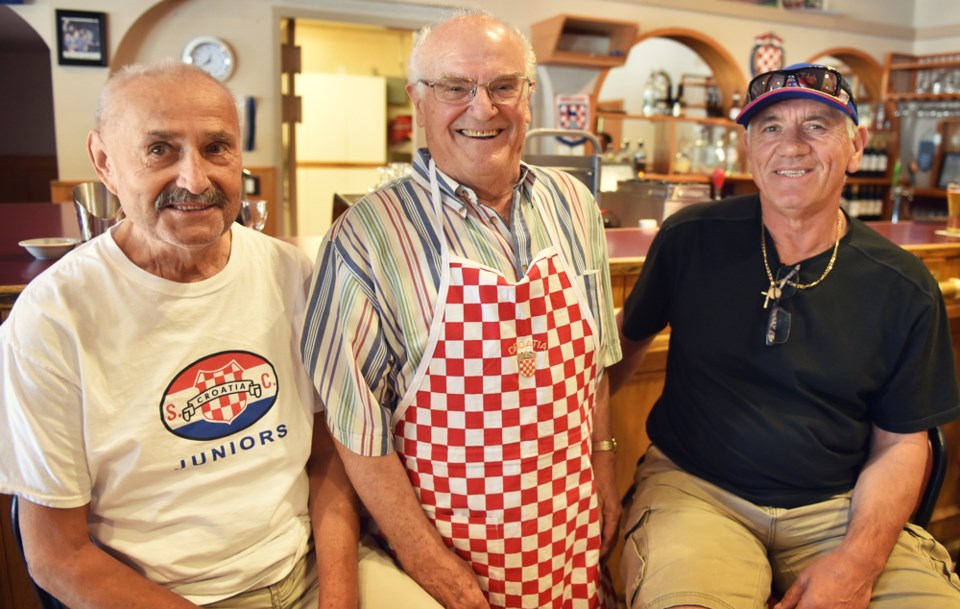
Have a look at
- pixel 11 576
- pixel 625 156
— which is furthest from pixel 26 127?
pixel 11 576

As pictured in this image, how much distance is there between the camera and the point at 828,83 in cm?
146

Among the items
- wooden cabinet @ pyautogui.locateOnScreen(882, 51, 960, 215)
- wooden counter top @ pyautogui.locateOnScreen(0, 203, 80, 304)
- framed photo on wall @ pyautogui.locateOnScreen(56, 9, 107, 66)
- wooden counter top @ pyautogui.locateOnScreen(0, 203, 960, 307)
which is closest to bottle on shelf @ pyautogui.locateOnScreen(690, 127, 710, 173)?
wooden cabinet @ pyautogui.locateOnScreen(882, 51, 960, 215)

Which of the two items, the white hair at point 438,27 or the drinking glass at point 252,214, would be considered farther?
the drinking glass at point 252,214

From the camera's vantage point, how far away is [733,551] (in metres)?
1.41

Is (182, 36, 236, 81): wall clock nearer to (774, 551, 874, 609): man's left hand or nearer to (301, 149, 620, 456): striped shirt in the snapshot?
(301, 149, 620, 456): striped shirt

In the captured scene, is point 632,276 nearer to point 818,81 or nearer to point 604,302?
point 604,302

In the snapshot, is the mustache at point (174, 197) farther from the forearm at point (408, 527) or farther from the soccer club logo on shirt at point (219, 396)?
the forearm at point (408, 527)

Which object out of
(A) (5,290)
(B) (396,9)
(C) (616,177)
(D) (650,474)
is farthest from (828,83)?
(B) (396,9)

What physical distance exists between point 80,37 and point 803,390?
492cm

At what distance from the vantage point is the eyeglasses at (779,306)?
1.47m

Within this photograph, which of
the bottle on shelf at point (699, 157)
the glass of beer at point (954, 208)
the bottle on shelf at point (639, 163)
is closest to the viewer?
the glass of beer at point (954, 208)

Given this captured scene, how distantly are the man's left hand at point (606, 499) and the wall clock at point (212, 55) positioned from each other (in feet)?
14.4

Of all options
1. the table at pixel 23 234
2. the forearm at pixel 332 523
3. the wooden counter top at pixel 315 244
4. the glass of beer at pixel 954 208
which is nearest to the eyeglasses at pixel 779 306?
the wooden counter top at pixel 315 244

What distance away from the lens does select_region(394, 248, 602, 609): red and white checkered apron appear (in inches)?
50.4
